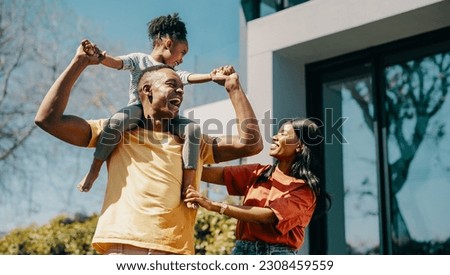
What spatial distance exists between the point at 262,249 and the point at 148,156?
83 centimetres

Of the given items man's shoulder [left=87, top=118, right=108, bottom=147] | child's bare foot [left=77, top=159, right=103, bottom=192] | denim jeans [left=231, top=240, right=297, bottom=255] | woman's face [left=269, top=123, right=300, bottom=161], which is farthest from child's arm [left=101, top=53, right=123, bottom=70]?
denim jeans [left=231, top=240, right=297, bottom=255]

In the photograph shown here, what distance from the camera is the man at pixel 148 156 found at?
2375 millimetres

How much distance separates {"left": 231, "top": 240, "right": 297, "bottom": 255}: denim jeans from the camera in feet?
9.85

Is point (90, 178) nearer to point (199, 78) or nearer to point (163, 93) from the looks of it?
point (163, 93)

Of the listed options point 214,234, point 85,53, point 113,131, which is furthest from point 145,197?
point 214,234

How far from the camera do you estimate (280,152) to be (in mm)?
3170

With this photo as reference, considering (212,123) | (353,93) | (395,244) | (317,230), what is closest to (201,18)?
(212,123)

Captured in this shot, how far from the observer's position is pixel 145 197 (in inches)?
95.6

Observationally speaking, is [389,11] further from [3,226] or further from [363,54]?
[3,226]

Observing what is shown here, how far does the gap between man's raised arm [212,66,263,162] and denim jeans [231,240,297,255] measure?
55 cm

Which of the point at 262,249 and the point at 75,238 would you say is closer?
the point at 262,249

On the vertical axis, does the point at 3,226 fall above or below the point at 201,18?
below

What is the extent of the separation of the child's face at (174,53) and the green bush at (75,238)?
2.68 metres
